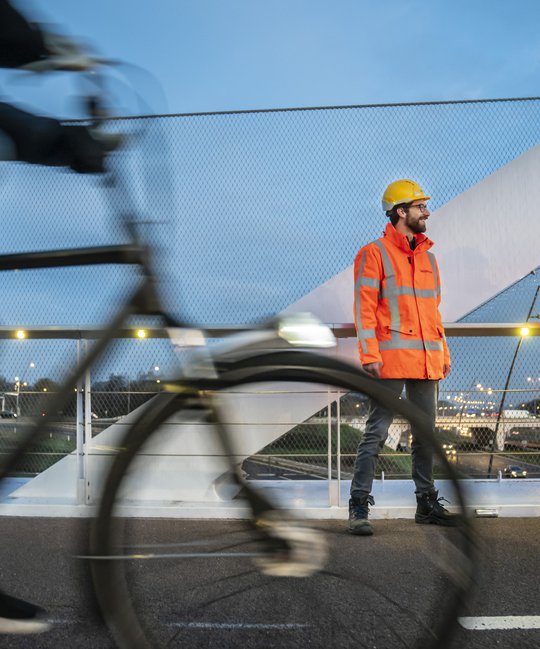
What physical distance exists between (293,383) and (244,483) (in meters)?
0.19

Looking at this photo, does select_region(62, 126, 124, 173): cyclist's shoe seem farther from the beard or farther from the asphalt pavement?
the beard

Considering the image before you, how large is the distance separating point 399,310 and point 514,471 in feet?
5.82

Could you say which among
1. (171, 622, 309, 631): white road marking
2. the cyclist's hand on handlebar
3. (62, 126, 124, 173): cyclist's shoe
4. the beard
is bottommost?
(171, 622, 309, 631): white road marking

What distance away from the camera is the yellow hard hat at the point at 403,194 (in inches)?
124

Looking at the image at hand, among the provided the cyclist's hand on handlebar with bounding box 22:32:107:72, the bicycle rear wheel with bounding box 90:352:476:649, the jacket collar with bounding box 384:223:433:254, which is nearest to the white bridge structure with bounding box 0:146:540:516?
the jacket collar with bounding box 384:223:433:254

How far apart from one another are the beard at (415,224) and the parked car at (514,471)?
177 cm

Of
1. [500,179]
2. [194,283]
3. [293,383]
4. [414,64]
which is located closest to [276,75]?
→ [500,179]

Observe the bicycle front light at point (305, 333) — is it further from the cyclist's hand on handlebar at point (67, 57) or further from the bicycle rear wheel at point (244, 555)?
the cyclist's hand on handlebar at point (67, 57)

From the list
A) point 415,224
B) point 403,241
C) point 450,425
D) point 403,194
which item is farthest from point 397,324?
point 450,425

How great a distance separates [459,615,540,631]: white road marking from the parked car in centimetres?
239

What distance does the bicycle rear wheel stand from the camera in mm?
1023

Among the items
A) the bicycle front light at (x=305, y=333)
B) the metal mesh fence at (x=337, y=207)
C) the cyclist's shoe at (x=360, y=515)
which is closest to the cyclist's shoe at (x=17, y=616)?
the bicycle front light at (x=305, y=333)

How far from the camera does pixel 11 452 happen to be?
3.71 ft

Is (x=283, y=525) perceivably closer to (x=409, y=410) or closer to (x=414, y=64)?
(x=409, y=410)
